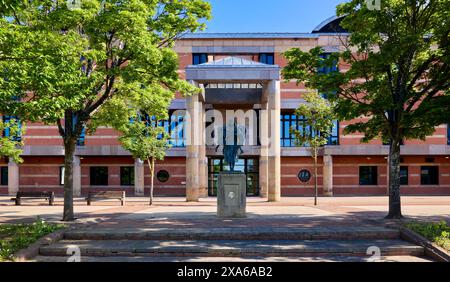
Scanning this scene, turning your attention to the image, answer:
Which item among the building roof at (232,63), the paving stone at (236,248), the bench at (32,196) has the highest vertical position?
the building roof at (232,63)

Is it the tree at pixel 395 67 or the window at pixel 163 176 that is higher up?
the tree at pixel 395 67

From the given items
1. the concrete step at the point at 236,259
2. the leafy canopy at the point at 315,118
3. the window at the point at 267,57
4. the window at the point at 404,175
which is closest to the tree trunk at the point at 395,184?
the concrete step at the point at 236,259

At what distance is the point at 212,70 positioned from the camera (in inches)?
971

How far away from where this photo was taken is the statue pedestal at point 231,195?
14.8 m

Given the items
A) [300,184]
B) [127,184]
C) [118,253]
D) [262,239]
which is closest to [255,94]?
[300,184]

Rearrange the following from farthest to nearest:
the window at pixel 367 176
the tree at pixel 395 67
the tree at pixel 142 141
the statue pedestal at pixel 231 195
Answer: the window at pixel 367 176 < the tree at pixel 142 141 < the statue pedestal at pixel 231 195 < the tree at pixel 395 67

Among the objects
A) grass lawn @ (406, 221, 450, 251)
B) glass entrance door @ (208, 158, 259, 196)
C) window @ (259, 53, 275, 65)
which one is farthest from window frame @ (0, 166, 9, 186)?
grass lawn @ (406, 221, 450, 251)

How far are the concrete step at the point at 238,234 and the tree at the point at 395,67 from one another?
12.2ft

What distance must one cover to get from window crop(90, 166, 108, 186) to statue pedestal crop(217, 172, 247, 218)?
2038 centimetres

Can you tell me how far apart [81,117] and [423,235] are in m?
12.7

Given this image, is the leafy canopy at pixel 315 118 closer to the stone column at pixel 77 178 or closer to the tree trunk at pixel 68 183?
the tree trunk at pixel 68 183

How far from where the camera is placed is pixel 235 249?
31.0 feet

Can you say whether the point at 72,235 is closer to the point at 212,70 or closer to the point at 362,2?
the point at 362,2

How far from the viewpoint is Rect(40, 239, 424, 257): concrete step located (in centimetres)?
938
